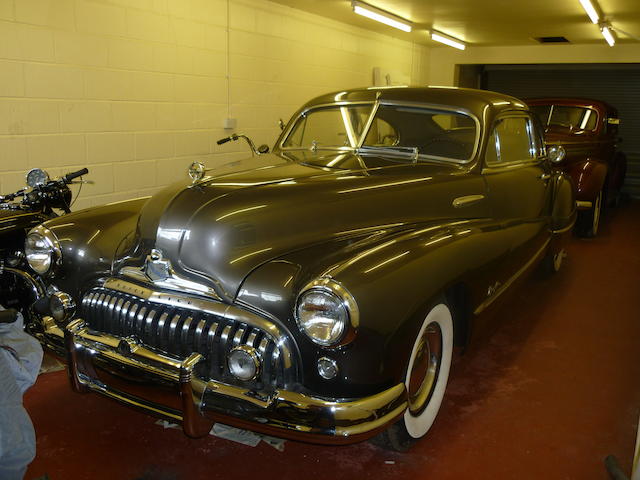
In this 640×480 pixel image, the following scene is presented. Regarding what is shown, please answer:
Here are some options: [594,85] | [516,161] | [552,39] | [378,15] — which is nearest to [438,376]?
[516,161]

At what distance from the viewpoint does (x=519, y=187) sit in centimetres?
379

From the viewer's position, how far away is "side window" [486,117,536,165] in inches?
143

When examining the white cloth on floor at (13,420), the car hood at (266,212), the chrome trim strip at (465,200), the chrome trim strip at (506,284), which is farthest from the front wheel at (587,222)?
the white cloth on floor at (13,420)

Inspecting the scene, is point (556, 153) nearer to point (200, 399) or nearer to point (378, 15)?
point (378, 15)

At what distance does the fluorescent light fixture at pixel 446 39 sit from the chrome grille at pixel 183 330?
7349 millimetres

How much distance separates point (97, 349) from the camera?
2.34 metres

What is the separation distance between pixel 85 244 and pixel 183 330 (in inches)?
31.9

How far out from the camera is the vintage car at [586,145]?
21.0 ft

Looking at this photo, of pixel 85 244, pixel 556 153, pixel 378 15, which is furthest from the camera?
pixel 378 15

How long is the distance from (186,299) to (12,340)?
601 mm

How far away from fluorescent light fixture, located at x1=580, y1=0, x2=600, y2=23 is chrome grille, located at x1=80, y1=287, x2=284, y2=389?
550cm

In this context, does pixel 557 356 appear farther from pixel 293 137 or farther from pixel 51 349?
pixel 51 349

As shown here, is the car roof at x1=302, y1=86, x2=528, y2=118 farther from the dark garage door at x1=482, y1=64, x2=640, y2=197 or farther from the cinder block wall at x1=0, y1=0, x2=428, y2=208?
the dark garage door at x1=482, y1=64, x2=640, y2=197

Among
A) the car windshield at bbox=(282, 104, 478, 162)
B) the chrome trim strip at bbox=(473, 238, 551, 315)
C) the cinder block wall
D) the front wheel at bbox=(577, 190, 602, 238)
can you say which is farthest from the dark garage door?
the car windshield at bbox=(282, 104, 478, 162)
